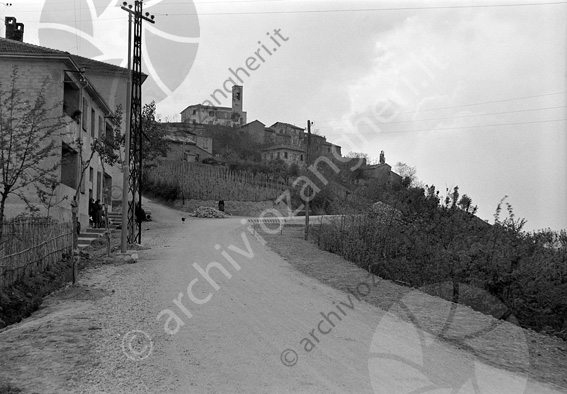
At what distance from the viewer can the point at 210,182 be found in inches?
1956

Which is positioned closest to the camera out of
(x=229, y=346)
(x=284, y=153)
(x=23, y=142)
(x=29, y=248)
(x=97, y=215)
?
(x=229, y=346)

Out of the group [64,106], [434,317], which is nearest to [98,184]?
[64,106]

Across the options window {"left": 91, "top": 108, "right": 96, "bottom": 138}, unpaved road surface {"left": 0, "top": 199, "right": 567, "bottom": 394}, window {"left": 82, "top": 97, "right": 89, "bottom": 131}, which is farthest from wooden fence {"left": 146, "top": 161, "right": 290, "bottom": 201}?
unpaved road surface {"left": 0, "top": 199, "right": 567, "bottom": 394}

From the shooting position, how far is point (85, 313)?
32.1 ft

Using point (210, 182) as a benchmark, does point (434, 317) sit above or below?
below

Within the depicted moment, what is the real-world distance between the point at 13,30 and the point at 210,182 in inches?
838

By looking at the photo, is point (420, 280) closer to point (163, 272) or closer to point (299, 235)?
point (163, 272)

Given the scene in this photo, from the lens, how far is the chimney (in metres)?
33.4

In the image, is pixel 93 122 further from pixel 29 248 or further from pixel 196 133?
pixel 196 133

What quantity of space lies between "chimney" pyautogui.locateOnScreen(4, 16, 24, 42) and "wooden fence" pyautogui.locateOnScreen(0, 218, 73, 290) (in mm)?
23116

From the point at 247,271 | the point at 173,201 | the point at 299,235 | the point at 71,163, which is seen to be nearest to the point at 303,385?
the point at 247,271

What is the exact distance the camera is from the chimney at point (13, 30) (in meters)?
33.4

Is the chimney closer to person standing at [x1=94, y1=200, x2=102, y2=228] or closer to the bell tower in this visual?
person standing at [x1=94, y1=200, x2=102, y2=228]

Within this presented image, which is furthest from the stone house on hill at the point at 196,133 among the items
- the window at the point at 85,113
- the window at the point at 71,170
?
the window at the point at 71,170
